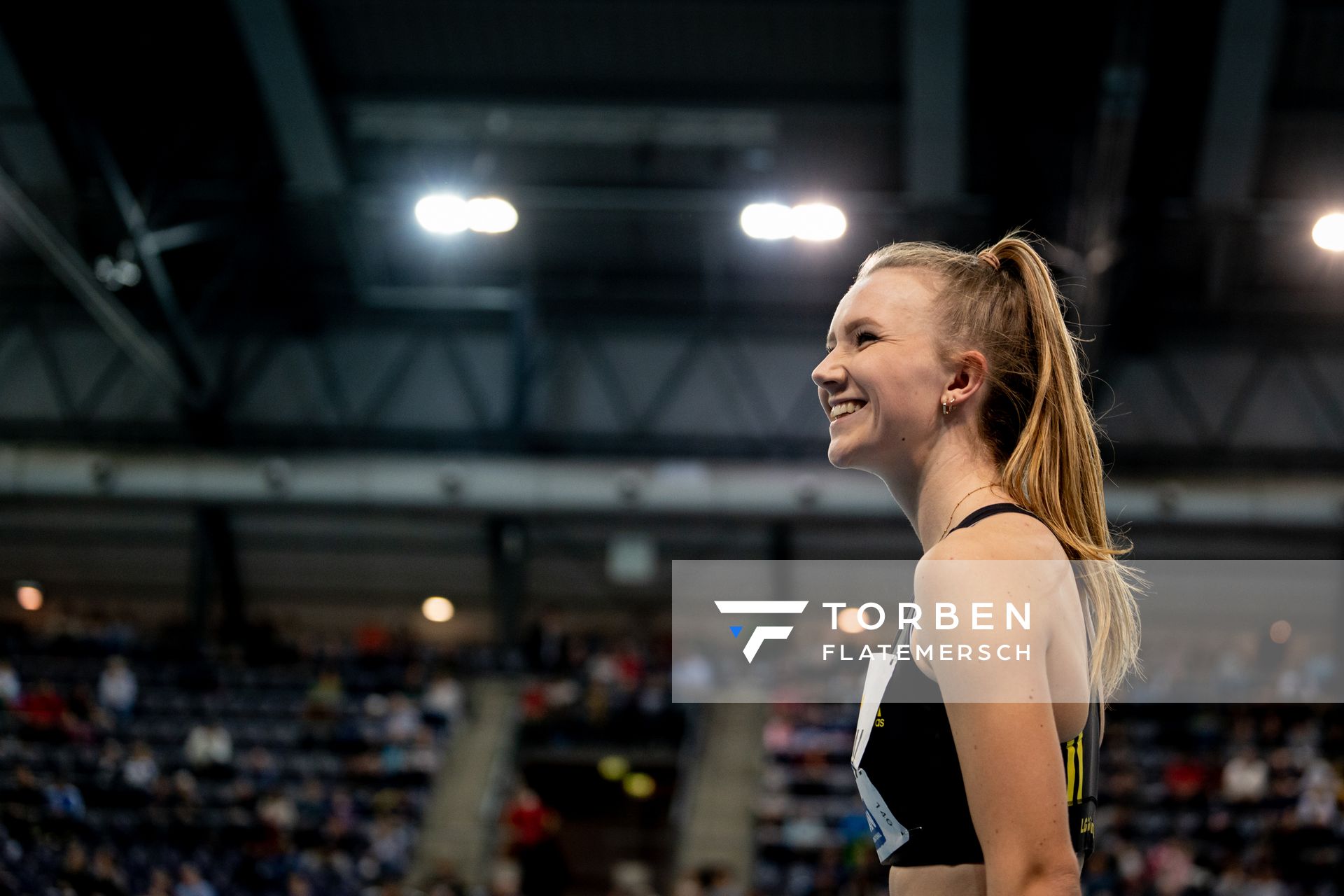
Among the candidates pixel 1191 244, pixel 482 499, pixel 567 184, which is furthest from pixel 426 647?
pixel 1191 244

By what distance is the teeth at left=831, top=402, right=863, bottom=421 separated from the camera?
1719 mm

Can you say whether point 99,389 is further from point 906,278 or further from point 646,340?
point 906,278

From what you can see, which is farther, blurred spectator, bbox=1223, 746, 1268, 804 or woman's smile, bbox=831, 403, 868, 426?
blurred spectator, bbox=1223, 746, 1268, 804

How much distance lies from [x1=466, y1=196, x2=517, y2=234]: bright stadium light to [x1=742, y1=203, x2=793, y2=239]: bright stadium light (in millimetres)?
2780

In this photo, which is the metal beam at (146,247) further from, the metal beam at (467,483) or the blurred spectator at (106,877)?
the blurred spectator at (106,877)

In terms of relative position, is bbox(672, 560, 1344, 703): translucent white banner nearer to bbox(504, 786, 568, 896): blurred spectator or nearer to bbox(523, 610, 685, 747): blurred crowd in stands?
bbox(523, 610, 685, 747): blurred crowd in stands

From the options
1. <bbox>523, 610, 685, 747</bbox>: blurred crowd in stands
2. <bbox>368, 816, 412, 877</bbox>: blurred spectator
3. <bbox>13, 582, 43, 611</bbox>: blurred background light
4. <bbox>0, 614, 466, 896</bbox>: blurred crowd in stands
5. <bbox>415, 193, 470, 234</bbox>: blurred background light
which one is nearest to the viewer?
<bbox>0, 614, 466, 896</bbox>: blurred crowd in stands

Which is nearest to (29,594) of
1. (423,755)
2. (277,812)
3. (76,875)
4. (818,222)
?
(423,755)

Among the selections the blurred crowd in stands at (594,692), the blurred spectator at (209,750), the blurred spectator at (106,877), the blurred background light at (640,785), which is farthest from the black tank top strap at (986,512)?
the blurred background light at (640,785)

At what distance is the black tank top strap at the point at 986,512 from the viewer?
156 centimetres

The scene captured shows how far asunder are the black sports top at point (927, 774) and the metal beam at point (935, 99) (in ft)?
47.7

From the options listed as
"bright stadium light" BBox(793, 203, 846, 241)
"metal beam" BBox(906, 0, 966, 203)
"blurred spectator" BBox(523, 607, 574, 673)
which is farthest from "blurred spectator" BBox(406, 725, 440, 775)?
"metal beam" BBox(906, 0, 966, 203)

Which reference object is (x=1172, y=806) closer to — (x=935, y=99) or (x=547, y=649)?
(x=935, y=99)

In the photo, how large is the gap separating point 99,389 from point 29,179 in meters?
4.12
